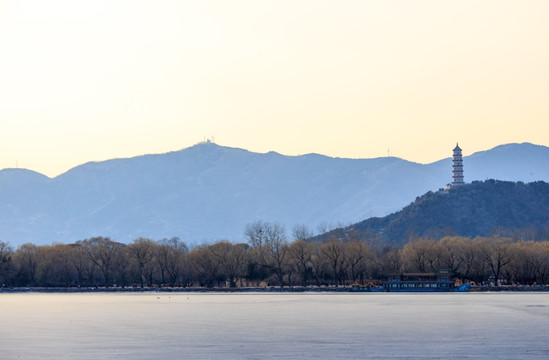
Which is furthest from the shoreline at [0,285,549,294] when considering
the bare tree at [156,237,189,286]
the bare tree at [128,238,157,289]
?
the bare tree at [128,238,157,289]

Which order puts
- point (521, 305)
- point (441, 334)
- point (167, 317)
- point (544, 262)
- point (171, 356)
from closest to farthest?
point (171, 356) → point (441, 334) → point (167, 317) → point (521, 305) → point (544, 262)

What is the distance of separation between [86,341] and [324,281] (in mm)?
99860

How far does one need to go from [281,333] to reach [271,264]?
312 feet

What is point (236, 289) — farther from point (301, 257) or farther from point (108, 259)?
point (108, 259)

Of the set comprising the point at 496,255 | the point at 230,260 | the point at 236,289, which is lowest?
the point at 236,289

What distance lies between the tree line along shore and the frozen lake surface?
2478 inches

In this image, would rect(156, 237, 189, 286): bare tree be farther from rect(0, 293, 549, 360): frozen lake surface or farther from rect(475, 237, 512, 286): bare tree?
rect(0, 293, 549, 360): frozen lake surface

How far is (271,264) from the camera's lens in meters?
147

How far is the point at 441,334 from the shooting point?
50.2 m

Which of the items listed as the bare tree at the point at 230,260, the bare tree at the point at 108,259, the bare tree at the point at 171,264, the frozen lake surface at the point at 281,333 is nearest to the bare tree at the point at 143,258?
the bare tree at the point at 171,264

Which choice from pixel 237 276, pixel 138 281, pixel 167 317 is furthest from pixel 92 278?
pixel 167 317

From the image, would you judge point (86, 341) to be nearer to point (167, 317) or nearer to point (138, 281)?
point (167, 317)

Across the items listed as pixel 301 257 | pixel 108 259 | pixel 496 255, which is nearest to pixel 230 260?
pixel 301 257

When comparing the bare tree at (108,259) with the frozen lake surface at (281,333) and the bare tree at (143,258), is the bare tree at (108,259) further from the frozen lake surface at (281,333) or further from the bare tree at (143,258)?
the frozen lake surface at (281,333)
